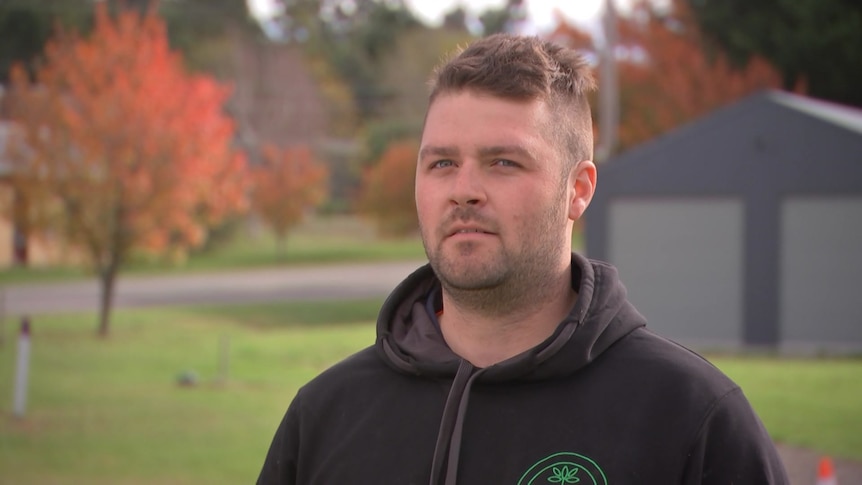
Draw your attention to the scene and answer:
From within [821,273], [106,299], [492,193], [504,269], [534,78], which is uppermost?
[534,78]

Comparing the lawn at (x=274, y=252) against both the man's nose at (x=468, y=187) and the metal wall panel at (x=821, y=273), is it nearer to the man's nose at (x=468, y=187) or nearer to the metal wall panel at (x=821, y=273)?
the metal wall panel at (x=821, y=273)

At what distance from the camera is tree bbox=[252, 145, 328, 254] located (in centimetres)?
4553

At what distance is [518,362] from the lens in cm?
222

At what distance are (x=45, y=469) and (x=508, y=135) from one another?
8.48 m

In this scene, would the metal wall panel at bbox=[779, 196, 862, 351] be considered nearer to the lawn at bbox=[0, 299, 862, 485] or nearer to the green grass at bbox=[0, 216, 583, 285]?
the lawn at bbox=[0, 299, 862, 485]

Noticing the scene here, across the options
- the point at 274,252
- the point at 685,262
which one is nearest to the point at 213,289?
the point at 685,262

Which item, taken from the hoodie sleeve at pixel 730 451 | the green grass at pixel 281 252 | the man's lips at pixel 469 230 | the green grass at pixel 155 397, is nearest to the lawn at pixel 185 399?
the green grass at pixel 155 397

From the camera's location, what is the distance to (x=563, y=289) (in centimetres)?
242

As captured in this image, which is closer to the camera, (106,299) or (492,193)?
(492,193)

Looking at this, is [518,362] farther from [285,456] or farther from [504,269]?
[285,456]

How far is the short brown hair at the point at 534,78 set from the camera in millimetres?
2266

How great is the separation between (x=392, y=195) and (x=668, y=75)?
14001mm

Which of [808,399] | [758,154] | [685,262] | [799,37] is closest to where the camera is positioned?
[808,399]

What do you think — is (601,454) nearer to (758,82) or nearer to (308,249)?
(758,82)
